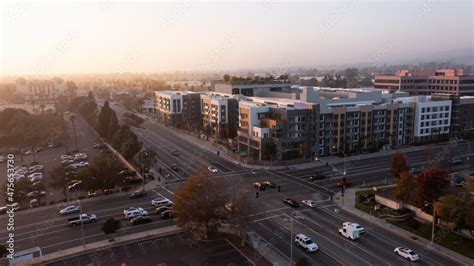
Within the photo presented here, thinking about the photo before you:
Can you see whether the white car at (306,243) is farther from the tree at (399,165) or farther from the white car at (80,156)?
the white car at (80,156)

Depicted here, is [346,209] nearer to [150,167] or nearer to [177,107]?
[150,167]

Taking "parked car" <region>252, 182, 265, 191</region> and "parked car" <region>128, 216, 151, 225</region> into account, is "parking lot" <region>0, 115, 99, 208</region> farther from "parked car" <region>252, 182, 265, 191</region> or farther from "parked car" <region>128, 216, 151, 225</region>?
"parked car" <region>252, 182, 265, 191</region>

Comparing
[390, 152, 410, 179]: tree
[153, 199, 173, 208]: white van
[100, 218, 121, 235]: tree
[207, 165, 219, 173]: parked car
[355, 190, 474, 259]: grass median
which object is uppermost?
[390, 152, 410, 179]: tree

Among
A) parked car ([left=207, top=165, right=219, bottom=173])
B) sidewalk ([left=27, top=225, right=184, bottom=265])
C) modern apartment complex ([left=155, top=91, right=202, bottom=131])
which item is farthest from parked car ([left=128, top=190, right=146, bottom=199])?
modern apartment complex ([left=155, top=91, right=202, bottom=131])

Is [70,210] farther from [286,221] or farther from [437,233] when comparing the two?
[437,233]

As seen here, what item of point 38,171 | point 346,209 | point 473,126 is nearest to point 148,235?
point 346,209

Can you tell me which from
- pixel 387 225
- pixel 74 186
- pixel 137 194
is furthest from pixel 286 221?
pixel 74 186
